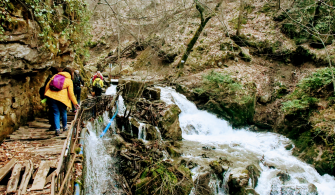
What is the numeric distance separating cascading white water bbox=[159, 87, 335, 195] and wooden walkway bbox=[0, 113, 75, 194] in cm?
A: 666

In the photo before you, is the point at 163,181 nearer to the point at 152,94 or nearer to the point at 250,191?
the point at 250,191

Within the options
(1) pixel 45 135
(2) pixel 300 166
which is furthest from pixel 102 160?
(2) pixel 300 166

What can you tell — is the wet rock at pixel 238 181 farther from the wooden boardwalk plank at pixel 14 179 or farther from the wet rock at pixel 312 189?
the wooden boardwalk plank at pixel 14 179

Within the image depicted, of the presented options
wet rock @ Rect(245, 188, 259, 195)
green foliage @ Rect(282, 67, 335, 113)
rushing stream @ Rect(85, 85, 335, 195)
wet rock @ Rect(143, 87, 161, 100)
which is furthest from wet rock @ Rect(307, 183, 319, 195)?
wet rock @ Rect(143, 87, 161, 100)

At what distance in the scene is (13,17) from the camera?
4.32 m

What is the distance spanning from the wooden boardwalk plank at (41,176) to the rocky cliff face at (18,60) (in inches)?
70.2

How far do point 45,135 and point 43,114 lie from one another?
2042mm

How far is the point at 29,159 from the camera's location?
3.62 m

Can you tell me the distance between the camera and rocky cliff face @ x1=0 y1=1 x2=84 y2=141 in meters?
4.22

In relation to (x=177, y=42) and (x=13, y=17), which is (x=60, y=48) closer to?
(x=13, y=17)

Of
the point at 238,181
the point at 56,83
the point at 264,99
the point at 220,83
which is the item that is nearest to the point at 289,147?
the point at 264,99

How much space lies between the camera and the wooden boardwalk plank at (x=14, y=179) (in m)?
2.84

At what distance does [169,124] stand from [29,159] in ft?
20.7

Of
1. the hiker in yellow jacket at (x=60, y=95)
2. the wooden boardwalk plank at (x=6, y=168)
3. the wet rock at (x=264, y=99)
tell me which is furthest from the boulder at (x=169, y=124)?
the wet rock at (x=264, y=99)
